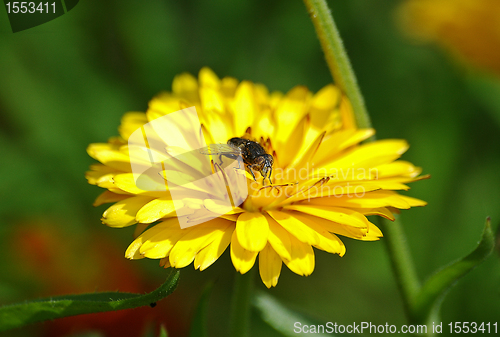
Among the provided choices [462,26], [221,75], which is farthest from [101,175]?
[462,26]

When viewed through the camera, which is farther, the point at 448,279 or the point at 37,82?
the point at 37,82

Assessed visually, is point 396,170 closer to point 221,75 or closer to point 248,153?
point 248,153

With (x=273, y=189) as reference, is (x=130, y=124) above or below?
above

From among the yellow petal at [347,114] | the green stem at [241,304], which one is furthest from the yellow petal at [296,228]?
the yellow petal at [347,114]

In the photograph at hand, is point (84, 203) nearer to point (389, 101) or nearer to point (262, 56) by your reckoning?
point (262, 56)

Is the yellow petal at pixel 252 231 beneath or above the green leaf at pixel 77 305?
above

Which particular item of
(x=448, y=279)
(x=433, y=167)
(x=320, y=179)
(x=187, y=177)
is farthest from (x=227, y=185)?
(x=433, y=167)

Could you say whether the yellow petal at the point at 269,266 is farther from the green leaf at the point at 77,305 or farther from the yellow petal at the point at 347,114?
the yellow petal at the point at 347,114
